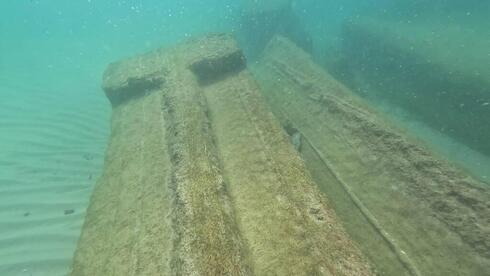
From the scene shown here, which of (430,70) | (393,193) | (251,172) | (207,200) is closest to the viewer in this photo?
(207,200)

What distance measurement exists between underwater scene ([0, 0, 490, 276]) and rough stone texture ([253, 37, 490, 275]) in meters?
0.01

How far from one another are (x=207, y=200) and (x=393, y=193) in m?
1.79

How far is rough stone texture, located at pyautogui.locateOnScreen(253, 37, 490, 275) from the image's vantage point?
2.78 meters

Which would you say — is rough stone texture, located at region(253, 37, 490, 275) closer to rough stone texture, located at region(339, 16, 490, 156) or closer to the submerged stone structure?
the submerged stone structure

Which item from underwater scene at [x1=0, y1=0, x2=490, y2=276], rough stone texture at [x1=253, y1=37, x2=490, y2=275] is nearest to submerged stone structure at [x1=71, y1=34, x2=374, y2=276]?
underwater scene at [x1=0, y1=0, x2=490, y2=276]

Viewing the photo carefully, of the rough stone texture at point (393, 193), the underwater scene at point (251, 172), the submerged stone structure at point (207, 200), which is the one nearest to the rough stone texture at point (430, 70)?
the underwater scene at point (251, 172)

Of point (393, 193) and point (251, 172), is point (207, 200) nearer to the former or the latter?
point (251, 172)

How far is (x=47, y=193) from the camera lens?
5.25 m

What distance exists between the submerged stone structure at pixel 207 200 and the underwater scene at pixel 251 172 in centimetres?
1

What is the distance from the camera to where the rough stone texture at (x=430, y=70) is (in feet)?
24.0

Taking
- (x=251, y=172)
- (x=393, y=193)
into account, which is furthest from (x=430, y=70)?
(x=251, y=172)

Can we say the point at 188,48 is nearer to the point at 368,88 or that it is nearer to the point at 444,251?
the point at 444,251

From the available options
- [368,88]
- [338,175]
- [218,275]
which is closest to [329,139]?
[338,175]

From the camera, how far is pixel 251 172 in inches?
126
